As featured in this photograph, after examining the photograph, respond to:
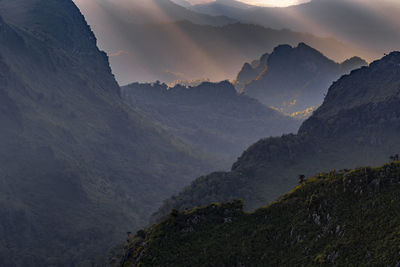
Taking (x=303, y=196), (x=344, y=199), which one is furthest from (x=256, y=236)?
(x=344, y=199)

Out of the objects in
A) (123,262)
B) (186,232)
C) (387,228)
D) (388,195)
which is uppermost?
(388,195)

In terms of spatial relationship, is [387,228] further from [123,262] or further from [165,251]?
[123,262]

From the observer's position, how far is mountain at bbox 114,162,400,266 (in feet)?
295

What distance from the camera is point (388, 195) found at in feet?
320

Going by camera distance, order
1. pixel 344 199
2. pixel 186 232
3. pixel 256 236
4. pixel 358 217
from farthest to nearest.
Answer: pixel 186 232 → pixel 256 236 → pixel 344 199 → pixel 358 217

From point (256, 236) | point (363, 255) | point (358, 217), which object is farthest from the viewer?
point (256, 236)

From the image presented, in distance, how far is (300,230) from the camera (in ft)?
341

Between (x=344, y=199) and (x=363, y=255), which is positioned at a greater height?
(x=344, y=199)

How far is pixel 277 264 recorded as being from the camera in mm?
100062

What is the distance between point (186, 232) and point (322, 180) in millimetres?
40899

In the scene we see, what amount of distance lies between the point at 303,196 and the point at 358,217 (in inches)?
876

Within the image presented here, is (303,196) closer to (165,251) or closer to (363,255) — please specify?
(363,255)

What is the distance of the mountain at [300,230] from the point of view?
89.9 metres

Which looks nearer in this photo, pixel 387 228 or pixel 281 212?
pixel 387 228
